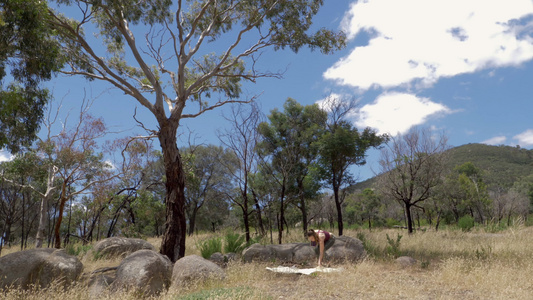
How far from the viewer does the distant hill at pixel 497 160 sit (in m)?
63.2

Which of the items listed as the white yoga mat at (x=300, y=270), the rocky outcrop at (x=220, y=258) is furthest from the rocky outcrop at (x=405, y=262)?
the rocky outcrop at (x=220, y=258)

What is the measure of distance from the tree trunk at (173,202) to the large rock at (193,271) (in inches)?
109

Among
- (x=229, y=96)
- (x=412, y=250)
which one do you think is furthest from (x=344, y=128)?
(x=412, y=250)

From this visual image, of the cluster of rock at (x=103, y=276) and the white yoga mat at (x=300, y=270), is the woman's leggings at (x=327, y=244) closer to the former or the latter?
the white yoga mat at (x=300, y=270)

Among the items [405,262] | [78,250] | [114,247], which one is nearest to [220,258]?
[114,247]

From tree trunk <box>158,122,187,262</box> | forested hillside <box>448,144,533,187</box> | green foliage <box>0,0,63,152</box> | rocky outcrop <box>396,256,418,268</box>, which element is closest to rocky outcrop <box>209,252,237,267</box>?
tree trunk <box>158,122,187,262</box>

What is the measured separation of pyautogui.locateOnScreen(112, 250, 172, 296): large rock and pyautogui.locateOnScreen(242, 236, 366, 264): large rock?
3477 mm

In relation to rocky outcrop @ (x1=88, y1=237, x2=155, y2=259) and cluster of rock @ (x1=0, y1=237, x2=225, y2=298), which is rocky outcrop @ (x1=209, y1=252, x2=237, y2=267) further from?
rocky outcrop @ (x1=88, y1=237, x2=155, y2=259)

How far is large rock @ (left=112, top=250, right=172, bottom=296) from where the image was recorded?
21.8ft

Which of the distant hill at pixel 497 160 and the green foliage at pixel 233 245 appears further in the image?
the distant hill at pixel 497 160

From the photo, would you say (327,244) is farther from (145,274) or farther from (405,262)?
(145,274)

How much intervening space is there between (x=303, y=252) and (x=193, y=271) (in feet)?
14.3

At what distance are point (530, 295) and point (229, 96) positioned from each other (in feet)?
41.1

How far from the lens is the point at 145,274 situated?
22.4 feet
